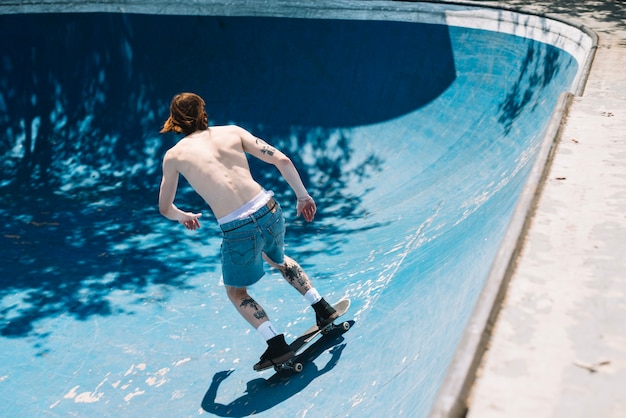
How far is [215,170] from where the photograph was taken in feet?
13.2

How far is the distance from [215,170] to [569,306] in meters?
2.20

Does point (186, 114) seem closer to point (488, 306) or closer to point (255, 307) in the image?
point (255, 307)

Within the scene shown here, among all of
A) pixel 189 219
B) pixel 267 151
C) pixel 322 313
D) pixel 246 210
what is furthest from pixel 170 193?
pixel 322 313

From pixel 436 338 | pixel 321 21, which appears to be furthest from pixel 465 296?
pixel 321 21

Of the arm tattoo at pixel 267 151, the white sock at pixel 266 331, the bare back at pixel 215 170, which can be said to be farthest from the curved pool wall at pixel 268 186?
the arm tattoo at pixel 267 151

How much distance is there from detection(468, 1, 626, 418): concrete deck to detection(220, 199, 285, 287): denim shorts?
1.55 metres

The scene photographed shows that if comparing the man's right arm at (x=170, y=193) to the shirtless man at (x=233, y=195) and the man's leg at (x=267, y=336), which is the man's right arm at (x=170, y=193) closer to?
the shirtless man at (x=233, y=195)

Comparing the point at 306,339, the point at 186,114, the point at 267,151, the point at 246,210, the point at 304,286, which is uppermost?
the point at 186,114

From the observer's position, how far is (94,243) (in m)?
6.80

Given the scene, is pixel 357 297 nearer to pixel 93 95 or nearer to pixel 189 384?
pixel 189 384

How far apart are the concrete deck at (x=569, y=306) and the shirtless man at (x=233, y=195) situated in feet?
4.90

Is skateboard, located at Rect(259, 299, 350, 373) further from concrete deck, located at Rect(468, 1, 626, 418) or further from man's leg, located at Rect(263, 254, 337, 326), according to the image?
concrete deck, located at Rect(468, 1, 626, 418)

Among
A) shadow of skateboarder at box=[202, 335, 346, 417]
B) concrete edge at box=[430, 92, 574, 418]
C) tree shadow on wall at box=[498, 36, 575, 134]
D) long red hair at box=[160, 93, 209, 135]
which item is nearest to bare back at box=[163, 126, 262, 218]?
long red hair at box=[160, 93, 209, 135]

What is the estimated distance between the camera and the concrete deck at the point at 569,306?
2.03 meters
